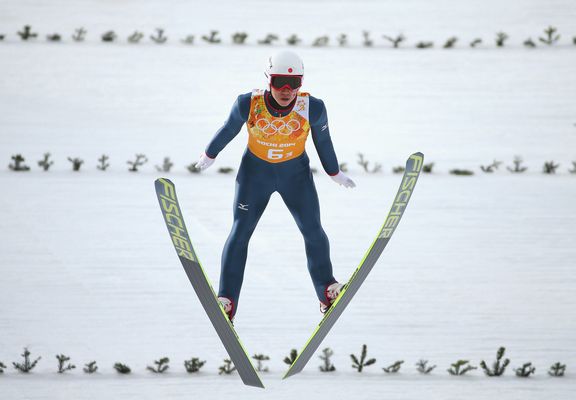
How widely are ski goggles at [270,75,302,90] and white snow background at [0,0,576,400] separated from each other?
226 centimetres

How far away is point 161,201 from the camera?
22.1 ft

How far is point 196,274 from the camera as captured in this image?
6941mm

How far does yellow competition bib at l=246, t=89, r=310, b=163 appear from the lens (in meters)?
6.95

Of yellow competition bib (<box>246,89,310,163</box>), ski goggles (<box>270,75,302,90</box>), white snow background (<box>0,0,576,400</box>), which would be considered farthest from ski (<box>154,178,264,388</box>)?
white snow background (<box>0,0,576,400</box>)

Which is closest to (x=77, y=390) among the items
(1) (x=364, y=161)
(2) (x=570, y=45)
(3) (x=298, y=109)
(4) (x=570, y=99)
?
(3) (x=298, y=109)

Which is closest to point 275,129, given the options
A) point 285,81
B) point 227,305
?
point 285,81

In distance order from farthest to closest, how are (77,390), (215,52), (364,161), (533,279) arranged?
1. (215,52)
2. (364,161)
3. (533,279)
4. (77,390)

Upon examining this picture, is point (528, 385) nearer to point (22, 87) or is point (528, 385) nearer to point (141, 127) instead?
point (141, 127)

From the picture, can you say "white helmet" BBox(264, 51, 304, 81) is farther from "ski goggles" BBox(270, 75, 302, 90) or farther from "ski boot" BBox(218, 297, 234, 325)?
"ski boot" BBox(218, 297, 234, 325)

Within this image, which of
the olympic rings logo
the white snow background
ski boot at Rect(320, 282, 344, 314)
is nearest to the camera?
the olympic rings logo

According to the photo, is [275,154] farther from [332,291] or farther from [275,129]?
[332,291]

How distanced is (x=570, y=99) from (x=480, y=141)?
1.61 meters

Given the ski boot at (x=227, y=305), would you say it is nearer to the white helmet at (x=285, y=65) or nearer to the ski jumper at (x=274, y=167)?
the ski jumper at (x=274, y=167)

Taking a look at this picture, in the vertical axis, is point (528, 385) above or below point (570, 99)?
below
